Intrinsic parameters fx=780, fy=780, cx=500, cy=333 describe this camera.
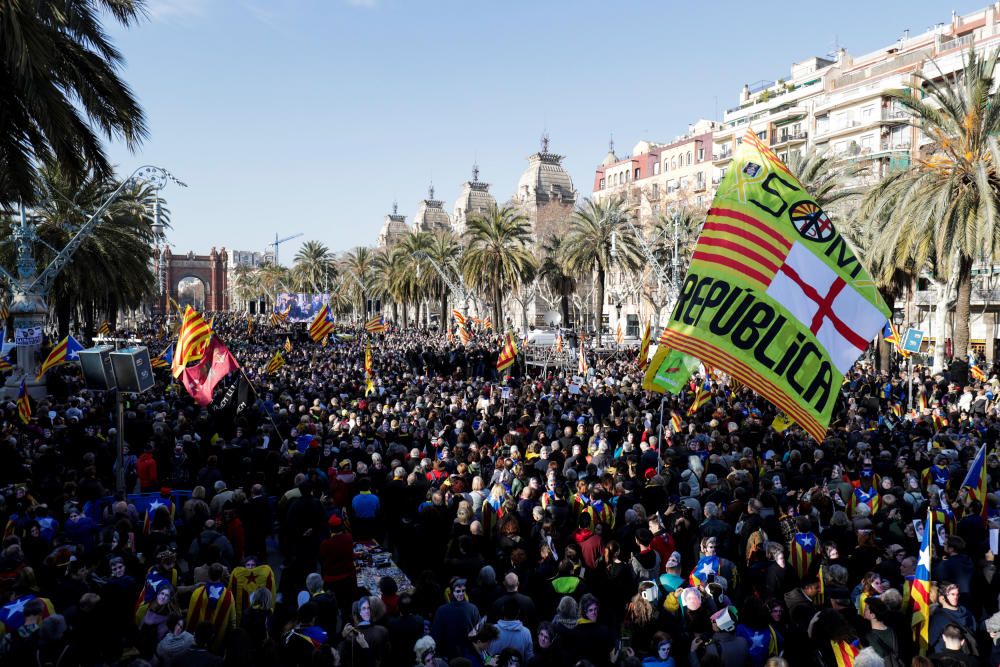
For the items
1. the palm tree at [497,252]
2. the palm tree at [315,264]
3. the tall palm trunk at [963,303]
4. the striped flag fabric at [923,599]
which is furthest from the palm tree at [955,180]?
the palm tree at [315,264]

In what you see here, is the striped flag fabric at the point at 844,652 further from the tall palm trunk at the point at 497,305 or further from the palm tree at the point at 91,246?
the tall palm trunk at the point at 497,305

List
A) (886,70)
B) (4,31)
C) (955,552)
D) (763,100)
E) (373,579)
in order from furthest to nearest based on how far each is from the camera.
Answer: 1. (763,100)
2. (886,70)
3. (373,579)
4. (4,31)
5. (955,552)

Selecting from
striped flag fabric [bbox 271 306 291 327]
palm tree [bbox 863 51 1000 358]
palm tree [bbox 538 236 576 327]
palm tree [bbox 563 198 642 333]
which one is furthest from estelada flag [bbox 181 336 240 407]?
striped flag fabric [bbox 271 306 291 327]

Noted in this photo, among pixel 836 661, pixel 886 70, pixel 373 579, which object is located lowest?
pixel 373 579

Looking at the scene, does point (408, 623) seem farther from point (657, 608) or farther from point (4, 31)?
point (4, 31)

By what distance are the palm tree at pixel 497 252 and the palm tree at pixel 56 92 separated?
96.3 ft

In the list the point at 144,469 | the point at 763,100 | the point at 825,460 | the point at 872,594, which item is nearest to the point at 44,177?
the point at 144,469

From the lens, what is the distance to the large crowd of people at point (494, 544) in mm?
5672

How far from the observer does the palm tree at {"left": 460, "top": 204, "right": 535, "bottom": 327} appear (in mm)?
41344

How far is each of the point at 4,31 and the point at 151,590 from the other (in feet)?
21.0

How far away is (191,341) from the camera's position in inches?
598

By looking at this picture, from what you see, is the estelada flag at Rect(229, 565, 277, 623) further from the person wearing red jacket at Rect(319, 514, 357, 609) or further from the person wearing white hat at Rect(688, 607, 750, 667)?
the person wearing white hat at Rect(688, 607, 750, 667)

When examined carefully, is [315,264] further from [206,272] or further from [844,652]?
[844,652]

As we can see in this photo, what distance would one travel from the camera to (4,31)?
8555 mm
